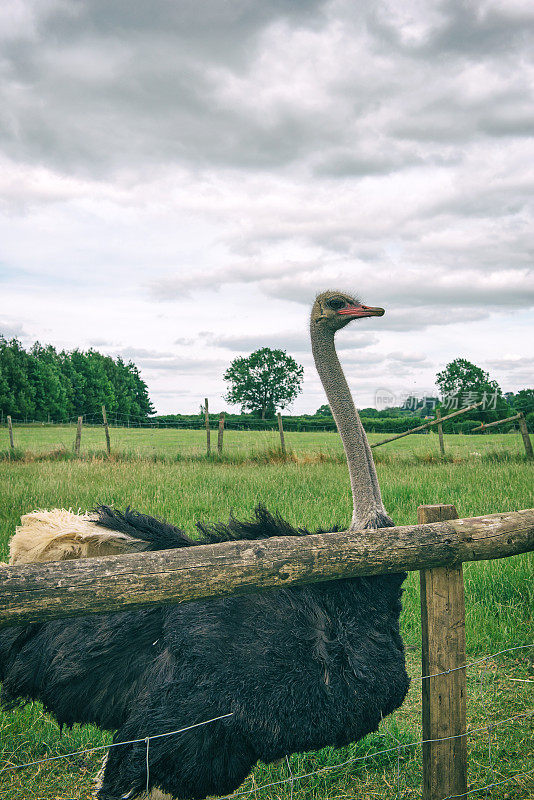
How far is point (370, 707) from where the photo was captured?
2357mm

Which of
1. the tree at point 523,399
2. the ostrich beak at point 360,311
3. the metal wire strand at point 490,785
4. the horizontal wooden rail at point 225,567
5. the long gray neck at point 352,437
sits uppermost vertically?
the tree at point 523,399

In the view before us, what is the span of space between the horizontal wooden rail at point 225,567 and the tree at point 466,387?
50.3 metres

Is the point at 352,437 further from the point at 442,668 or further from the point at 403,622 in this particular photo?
the point at 403,622

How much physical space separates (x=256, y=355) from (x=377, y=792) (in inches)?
2838

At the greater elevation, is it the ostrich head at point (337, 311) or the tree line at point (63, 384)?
the tree line at point (63, 384)

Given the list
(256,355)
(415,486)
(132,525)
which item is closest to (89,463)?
(415,486)

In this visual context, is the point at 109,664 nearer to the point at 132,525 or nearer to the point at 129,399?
the point at 132,525

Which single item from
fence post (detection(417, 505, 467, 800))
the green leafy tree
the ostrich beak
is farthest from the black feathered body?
the green leafy tree

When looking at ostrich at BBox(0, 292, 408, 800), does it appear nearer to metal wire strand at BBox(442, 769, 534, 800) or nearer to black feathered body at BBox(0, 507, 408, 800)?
black feathered body at BBox(0, 507, 408, 800)

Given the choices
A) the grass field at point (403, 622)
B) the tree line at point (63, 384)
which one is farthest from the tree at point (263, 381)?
the grass field at point (403, 622)

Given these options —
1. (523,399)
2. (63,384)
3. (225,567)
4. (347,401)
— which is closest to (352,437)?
(347,401)

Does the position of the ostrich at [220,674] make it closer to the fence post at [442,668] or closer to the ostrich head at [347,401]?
the fence post at [442,668]

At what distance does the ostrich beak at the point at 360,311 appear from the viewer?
140 inches

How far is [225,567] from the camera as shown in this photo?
76.5 inches
